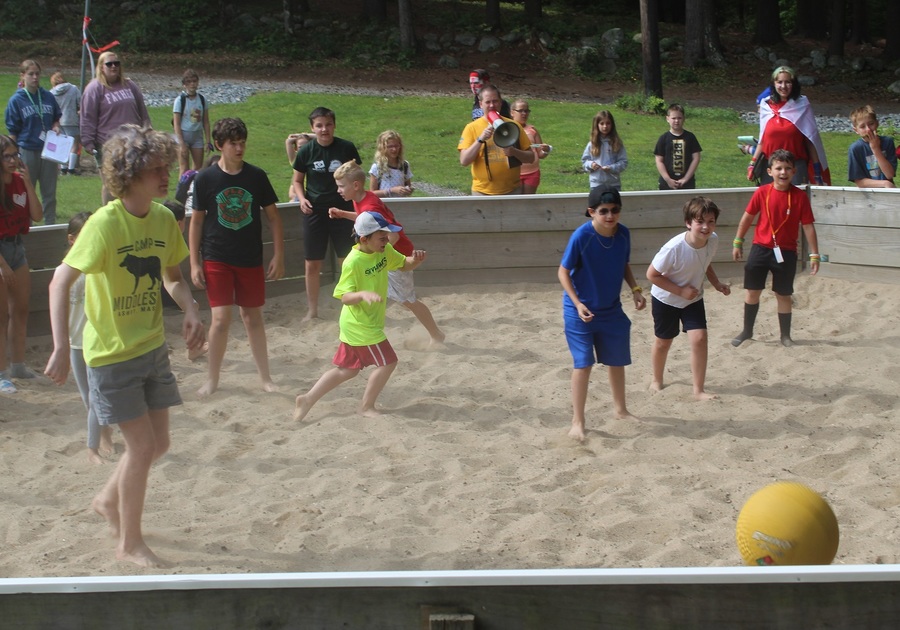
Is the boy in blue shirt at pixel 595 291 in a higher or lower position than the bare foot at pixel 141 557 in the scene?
higher

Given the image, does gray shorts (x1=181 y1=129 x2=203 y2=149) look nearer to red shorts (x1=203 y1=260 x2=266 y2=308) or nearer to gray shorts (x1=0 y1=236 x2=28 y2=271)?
gray shorts (x1=0 y1=236 x2=28 y2=271)

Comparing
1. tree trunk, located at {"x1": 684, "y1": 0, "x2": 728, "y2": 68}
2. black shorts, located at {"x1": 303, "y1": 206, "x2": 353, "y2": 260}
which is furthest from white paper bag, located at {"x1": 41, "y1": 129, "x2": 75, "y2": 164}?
tree trunk, located at {"x1": 684, "y1": 0, "x2": 728, "y2": 68}

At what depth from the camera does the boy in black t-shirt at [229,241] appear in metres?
7.08

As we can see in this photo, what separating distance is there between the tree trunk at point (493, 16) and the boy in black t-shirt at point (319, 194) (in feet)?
78.0

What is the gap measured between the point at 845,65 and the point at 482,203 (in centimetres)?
2265

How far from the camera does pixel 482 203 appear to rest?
964cm

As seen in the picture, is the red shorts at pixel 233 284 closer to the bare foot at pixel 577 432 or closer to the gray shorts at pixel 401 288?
the gray shorts at pixel 401 288

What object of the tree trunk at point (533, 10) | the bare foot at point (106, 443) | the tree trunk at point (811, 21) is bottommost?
the bare foot at point (106, 443)

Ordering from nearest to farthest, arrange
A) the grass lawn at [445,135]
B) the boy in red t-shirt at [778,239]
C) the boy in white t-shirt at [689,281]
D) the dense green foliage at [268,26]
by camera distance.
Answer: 1. the boy in white t-shirt at [689,281]
2. the boy in red t-shirt at [778,239]
3. the grass lawn at [445,135]
4. the dense green foliage at [268,26]

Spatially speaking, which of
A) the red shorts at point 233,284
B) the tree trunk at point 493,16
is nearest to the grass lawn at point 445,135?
the red shorts at point 233,284

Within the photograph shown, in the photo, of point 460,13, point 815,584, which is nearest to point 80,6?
point 460,13

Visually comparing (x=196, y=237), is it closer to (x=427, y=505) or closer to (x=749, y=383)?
(x=427, y=505)

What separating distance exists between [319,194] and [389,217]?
41.5 inches

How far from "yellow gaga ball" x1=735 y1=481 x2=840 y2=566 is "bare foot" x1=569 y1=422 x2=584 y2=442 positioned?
7.01 feet
